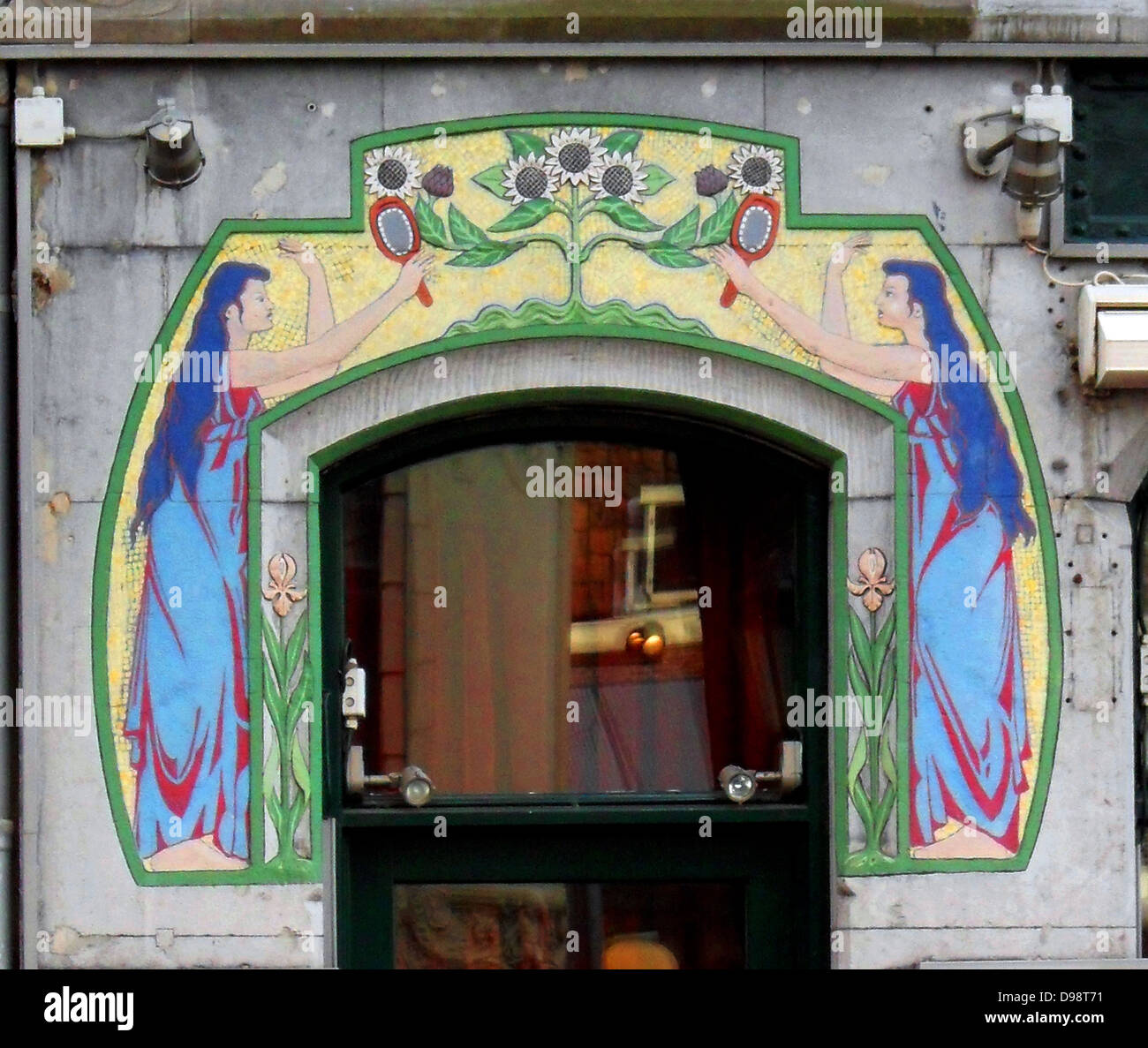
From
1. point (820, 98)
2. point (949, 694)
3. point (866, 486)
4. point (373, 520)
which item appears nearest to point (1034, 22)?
point (820, 98)

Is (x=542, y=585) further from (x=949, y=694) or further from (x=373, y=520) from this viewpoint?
(x=949, y=694)

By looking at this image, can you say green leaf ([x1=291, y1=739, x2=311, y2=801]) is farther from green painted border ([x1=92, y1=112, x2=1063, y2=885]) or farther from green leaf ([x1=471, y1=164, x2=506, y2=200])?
green leaf ([x1=471, y1=164, x2=506, y2=200])

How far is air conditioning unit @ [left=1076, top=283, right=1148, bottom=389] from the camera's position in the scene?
31.5 ft

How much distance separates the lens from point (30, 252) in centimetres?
976

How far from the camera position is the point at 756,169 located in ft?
32.2

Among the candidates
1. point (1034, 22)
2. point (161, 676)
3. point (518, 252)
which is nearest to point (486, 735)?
point (161, 676)

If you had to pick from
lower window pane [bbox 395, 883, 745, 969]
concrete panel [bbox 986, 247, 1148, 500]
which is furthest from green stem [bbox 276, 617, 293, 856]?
concrete panel [bbox 986, 247, 1148, 500]

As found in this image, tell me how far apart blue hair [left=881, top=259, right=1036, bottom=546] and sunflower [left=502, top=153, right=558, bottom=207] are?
59.2 inches

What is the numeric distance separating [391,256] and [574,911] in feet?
8.95

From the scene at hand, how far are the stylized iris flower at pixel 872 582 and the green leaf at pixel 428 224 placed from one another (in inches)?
81.2

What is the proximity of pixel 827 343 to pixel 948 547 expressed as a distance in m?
0.93

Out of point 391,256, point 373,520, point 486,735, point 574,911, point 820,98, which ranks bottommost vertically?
point 574,911

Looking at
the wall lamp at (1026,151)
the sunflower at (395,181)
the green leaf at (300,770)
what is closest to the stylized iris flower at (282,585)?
the green leaf at (300,770)

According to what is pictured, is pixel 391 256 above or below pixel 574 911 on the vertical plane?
above
